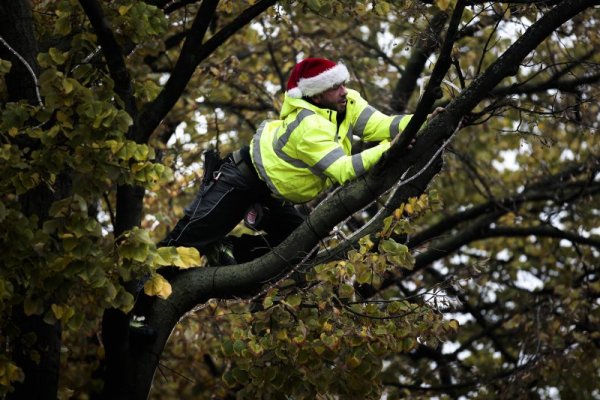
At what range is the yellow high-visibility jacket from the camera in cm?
580

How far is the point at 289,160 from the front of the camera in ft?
19.9

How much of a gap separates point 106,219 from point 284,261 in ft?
22.1

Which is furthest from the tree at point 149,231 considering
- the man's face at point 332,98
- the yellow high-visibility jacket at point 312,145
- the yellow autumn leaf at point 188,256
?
the man's face at point 332,98

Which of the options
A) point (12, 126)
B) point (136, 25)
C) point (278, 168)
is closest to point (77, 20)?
point (136, 25)

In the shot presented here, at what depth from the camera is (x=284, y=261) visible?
18.5 ft

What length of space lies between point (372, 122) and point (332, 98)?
0.33 m

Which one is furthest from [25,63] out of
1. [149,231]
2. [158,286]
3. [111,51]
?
[158,286]

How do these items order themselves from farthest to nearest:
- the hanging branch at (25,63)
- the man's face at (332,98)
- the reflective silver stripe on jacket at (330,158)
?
the man's face at (332,98) → the hanging branch at (25,63) → the reflective silver stripe on jacket at (330,158)

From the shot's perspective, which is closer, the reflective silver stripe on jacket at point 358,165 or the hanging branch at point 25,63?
the reflective silver stripe on jacket at point 358,165

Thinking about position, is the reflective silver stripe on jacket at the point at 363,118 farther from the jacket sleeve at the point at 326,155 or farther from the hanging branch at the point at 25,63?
the hanging branch at the point at 25,63

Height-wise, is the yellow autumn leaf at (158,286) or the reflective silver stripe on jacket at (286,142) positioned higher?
the reflective silver stripe on jacket at (286,142)

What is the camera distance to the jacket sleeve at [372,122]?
6438 mm

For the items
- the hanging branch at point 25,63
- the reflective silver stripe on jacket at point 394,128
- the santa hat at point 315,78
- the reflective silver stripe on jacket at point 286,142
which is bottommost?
the reflective silver stripe on jacket at point 286,142

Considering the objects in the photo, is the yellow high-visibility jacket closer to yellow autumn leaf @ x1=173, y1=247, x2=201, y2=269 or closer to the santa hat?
the santa hat
